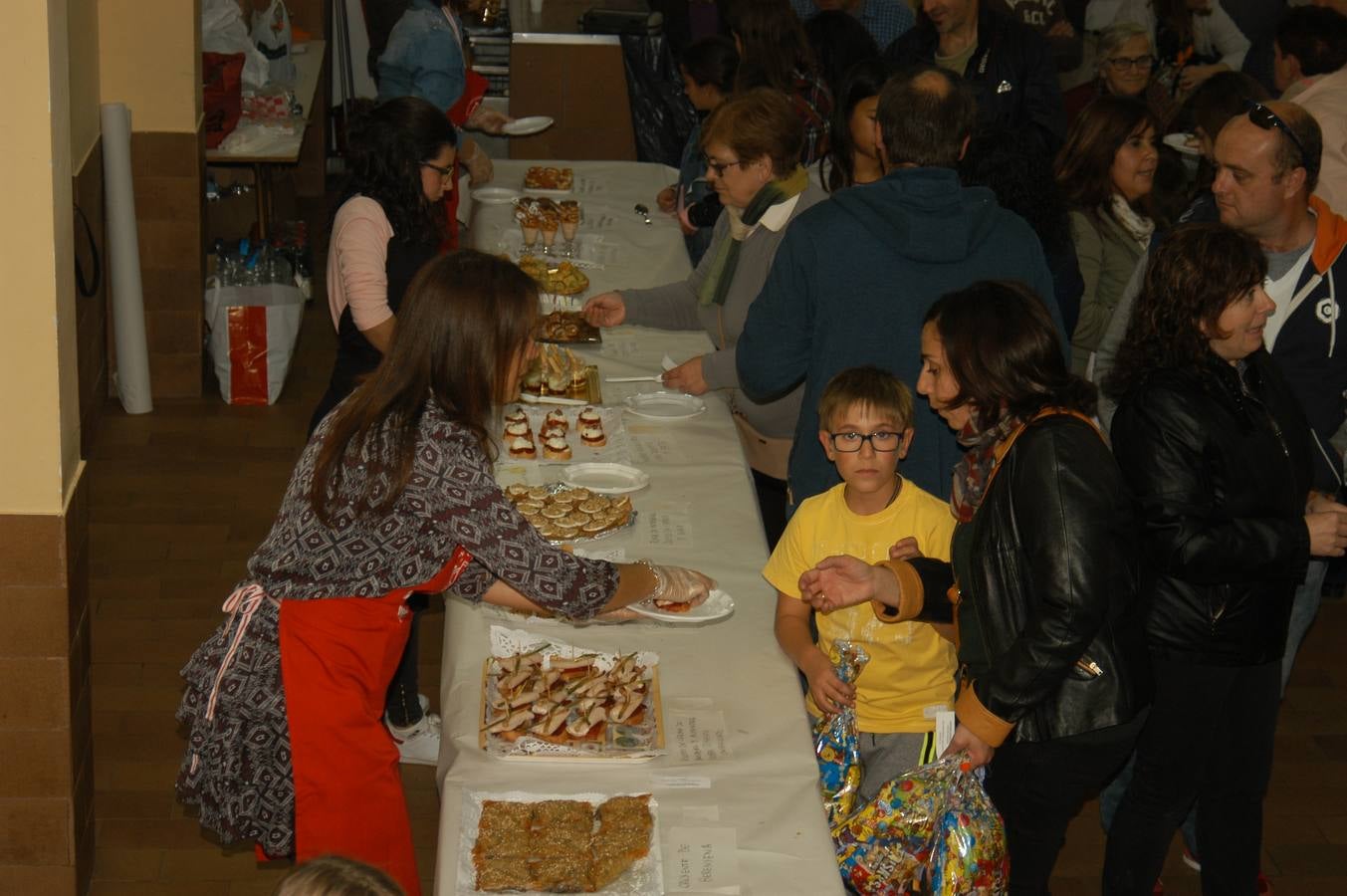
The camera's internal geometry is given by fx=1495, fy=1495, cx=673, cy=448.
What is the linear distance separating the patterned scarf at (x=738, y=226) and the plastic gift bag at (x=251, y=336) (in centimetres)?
251

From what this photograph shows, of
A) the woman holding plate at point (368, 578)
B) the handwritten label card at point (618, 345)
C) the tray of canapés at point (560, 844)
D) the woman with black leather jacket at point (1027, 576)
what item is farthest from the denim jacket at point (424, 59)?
the tray of canapés at point (560, 844)

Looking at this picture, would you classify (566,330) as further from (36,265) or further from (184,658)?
(36,265)

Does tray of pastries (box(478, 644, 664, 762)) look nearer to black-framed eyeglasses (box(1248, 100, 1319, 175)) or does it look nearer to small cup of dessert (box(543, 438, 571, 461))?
small cup of dessert (box(543, 438, 571, 461))

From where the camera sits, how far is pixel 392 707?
4.01m

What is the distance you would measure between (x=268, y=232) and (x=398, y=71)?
1.15m

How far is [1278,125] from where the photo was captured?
320 centimetres

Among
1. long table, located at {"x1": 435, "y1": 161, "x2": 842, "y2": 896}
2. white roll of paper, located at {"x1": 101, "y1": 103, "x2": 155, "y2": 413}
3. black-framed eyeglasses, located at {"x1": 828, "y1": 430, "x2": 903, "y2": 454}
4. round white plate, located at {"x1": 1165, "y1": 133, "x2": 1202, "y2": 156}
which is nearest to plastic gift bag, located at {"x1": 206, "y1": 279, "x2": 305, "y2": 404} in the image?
white roll of paper, located at {"x1": 101, "y1": 103, "x2": 155, "y2": 413}

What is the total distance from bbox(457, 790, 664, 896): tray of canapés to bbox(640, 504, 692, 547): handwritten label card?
0.98m

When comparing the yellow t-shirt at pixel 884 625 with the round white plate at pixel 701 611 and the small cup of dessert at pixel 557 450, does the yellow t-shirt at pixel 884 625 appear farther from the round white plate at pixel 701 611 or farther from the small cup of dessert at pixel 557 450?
the small cup of dessert at pixel 557 450

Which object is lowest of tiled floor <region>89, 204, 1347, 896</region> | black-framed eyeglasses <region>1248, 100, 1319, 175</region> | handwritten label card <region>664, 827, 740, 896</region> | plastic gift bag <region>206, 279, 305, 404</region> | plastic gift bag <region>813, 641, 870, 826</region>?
tiled floor <region>89, 204, 1347, 896</region>

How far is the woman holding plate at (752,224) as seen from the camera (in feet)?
12.9

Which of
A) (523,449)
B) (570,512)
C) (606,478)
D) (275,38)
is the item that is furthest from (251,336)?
(570,512)

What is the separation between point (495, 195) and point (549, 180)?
280mm

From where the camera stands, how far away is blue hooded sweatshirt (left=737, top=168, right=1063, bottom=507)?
3223mm
